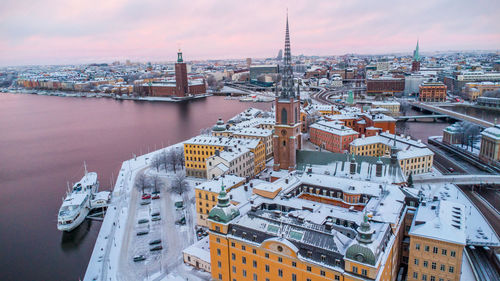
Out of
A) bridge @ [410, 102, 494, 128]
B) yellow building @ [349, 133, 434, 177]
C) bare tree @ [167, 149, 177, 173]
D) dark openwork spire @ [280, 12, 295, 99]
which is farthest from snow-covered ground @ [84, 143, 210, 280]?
bridge @ [410, 102, 494, 128]

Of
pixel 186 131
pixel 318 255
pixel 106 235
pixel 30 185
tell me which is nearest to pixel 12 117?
pixel 186 131

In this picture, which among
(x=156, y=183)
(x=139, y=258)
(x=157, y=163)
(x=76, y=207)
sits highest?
(x=157, y=163)

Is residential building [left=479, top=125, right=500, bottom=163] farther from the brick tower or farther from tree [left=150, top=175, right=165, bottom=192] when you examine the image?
the brick tower

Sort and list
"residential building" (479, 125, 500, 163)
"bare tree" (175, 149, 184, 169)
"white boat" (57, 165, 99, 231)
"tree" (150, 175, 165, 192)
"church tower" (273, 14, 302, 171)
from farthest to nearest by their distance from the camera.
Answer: "bare tree" (175, 149, 184, 169), "residential building" (479, 125, 500, 163), "tree" (150, 175, 165, 192), "church tower" (273, 14, 302, 171), "white boat" (57, 165, 99, 231)

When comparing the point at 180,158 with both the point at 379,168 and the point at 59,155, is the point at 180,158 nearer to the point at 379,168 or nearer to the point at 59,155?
the point at 59,155

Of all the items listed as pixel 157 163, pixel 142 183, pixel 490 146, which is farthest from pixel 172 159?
pixel 490 146

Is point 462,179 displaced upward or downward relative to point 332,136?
downward
